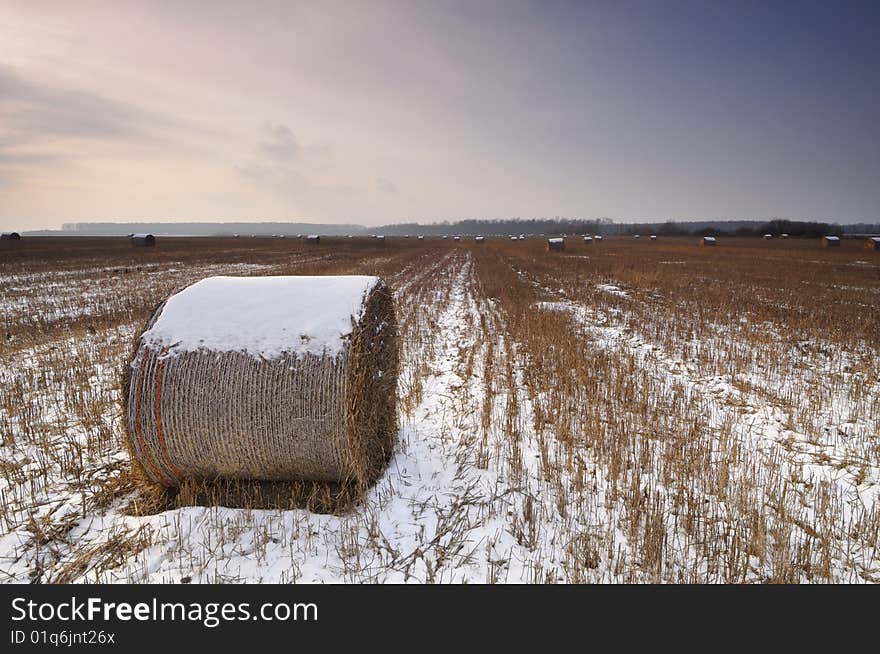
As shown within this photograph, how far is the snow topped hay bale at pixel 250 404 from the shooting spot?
148 inches

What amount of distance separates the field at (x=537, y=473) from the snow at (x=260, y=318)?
4.52 feet

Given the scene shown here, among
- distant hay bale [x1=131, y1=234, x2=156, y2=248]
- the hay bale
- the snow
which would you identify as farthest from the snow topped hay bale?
distant hay bale [x1=131, y1=234, x2=156, y2=248]

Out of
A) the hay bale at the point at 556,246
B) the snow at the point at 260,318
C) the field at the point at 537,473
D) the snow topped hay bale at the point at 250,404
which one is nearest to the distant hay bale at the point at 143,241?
the hay bale at the point at 556,246

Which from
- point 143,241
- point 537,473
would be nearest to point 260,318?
point 537,473

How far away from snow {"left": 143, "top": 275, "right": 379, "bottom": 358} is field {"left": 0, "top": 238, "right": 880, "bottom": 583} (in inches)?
54.2

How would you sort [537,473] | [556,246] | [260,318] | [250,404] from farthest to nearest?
[556,246], [537,473], [260,318], [250,404]

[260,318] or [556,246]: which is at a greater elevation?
[556,246]

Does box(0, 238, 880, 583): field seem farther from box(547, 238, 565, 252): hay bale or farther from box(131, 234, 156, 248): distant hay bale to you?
box(131, 234, 156, 248): distant hay bale

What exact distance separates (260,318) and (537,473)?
302 centimetres

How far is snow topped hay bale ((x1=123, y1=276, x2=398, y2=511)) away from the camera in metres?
3.77

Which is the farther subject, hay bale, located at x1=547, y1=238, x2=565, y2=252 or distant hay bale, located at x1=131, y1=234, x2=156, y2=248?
distant hay bale, located at x1=131, y1=234, x2=156, y2=248

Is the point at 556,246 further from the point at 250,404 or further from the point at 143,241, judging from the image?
the point at 250,404

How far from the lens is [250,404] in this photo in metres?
3.76
